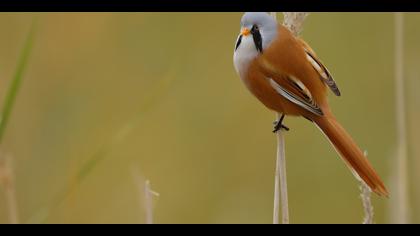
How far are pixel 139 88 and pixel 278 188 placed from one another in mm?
2225

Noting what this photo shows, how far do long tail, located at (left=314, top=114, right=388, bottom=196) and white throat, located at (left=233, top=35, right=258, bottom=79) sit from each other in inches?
14.2

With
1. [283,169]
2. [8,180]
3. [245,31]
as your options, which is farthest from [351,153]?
[8,180]

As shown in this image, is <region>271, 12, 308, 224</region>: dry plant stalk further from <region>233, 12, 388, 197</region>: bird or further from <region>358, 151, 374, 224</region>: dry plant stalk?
<region>358, 151, 374, 224</region>: dry plant stalk

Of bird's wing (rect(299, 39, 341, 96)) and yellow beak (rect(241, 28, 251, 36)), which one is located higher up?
yellow beak (rect(241, 28, 251, 36))

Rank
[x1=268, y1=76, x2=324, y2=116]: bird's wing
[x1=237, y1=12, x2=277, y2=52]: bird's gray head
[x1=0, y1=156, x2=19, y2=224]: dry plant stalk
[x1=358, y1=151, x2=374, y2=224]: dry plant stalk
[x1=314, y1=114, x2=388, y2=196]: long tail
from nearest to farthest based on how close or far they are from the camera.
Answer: [x1=358, y1=151, x2=374, y2=224]: dry plant stalk, [x1=0, y1=156, x2=19, y2=224]: dry plant stalk, [x1=314, y1=114, x2=388, y2=196]: long tail, [x1=237, y1=12, x2=277, y2=52]: bird's gray head, [x1=268, y1=76, x2=324, y2=116]: bird's wing

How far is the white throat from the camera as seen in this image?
295 cm

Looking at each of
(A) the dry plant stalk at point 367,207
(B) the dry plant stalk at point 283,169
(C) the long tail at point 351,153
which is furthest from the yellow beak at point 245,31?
(A) the dry plant stalk at point 367,207

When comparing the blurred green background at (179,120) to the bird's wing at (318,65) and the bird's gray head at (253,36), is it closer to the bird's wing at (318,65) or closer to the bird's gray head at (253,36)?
the bird's wing at (318,65)

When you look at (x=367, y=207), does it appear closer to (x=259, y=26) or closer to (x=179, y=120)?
(x=259, y=26)

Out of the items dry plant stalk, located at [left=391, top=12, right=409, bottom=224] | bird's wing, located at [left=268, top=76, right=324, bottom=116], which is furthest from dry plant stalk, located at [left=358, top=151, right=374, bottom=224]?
bird's wing, located at [left=268, top=76, right=324, bottom=116]

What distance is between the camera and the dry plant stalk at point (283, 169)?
2.54 meters

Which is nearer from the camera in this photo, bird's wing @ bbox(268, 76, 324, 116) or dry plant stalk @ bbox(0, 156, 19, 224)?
dry plant stalk @ bbox(0, 156, 19, 224)

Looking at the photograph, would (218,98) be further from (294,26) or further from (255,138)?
(294,26)

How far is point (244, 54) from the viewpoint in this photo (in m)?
3.00
